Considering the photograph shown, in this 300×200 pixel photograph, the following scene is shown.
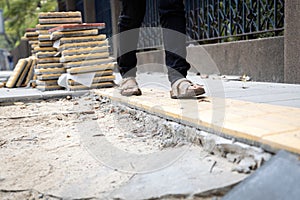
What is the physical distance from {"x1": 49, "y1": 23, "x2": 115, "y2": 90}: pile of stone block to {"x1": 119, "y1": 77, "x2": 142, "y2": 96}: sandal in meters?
1.83

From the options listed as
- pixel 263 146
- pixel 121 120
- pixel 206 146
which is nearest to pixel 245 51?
pixel 121 120

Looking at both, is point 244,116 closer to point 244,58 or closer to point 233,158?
point 233,158

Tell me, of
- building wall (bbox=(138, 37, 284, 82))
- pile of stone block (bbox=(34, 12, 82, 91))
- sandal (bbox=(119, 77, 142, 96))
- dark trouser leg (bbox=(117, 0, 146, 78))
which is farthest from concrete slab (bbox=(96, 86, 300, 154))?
pile of stone block (bbox=(34, 12, 82, 91))

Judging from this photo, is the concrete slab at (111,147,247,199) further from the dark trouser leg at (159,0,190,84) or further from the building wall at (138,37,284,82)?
the building wall at (138,37,284,82)

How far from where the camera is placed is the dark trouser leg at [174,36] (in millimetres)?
2795

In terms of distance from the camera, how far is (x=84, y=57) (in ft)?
16.9

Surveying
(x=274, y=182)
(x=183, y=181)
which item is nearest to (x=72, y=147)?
(x=183, y=181)

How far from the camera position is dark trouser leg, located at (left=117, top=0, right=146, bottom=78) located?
3.20 meters

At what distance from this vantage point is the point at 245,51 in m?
4.78

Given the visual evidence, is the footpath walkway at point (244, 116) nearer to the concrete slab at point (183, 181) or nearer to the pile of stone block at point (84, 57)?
the concrete slab at point (183, 181)

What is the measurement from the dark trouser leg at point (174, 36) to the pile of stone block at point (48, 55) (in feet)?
10.1

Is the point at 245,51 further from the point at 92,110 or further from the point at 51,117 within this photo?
the point at 51,117

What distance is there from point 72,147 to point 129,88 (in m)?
1.08

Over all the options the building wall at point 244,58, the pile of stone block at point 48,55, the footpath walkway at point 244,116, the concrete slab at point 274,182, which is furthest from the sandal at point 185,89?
the pile of stone block at point 48,55
